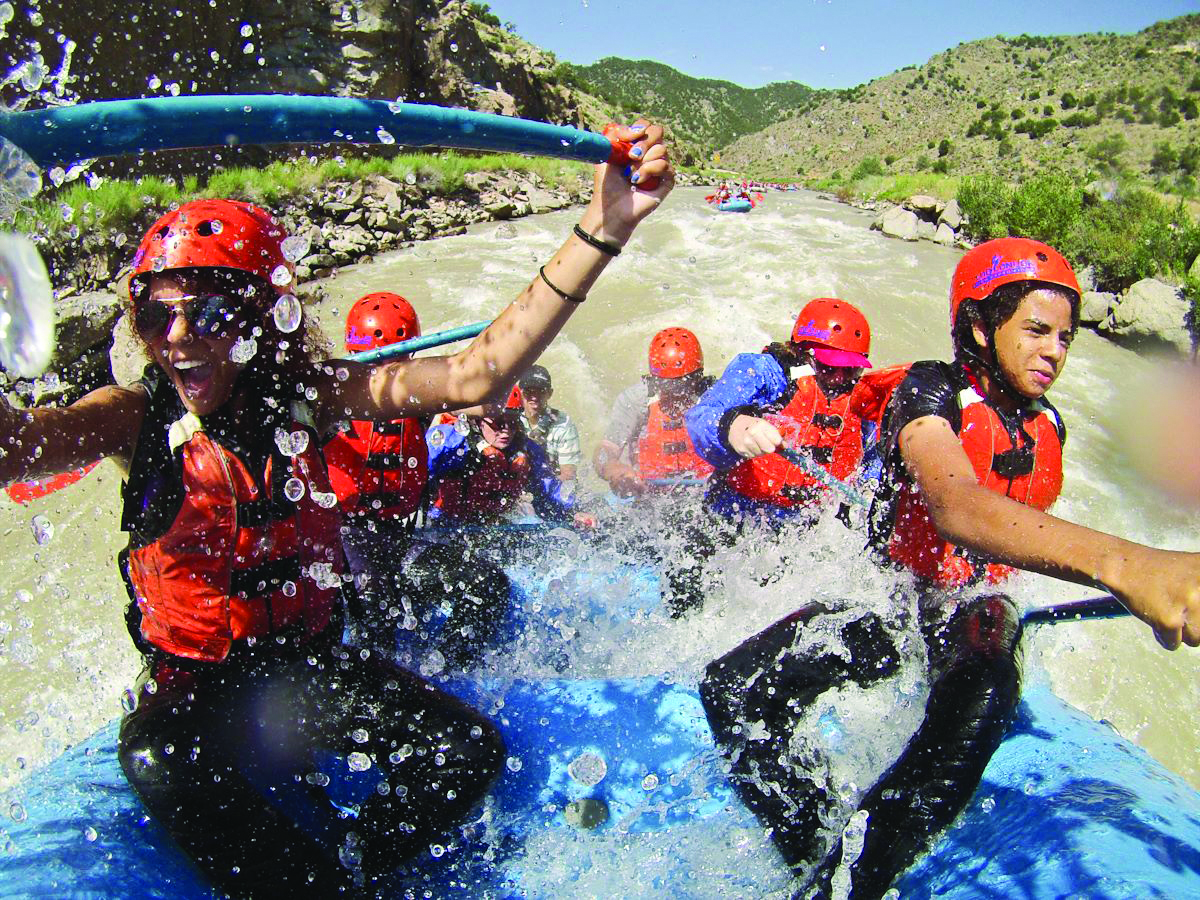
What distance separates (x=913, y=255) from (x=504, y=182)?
9.93 m

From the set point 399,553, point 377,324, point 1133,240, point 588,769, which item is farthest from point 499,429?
point 1133,240

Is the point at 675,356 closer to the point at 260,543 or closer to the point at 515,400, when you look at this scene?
the point at 515,400

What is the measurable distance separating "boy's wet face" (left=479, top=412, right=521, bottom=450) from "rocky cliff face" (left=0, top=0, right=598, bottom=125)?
19.5ft

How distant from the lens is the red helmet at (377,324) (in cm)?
388

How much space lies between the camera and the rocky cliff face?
46.9ft

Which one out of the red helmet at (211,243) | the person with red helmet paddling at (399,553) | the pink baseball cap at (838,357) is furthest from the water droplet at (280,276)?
the pink baseball cap at (838,357)

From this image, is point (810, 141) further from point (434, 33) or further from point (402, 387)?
point (402, 387)

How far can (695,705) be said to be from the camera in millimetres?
2670

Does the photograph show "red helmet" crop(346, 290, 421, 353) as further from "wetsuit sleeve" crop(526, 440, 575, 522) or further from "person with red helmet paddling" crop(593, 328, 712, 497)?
"person with red helmet paddling" crop(593, 328, 712, 497)

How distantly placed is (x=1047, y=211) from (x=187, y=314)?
16583 mm

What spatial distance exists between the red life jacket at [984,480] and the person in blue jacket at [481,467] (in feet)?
7.26

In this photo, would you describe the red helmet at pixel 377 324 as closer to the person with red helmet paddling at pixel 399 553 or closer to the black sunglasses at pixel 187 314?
the person with red helmet paddling at pixel 399 553

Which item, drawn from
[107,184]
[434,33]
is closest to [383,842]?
[107,184]

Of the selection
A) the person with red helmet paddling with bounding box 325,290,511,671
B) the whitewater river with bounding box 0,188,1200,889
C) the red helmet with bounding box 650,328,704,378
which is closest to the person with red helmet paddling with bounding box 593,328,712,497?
the red helmet with bounding box 650,328,704,378
